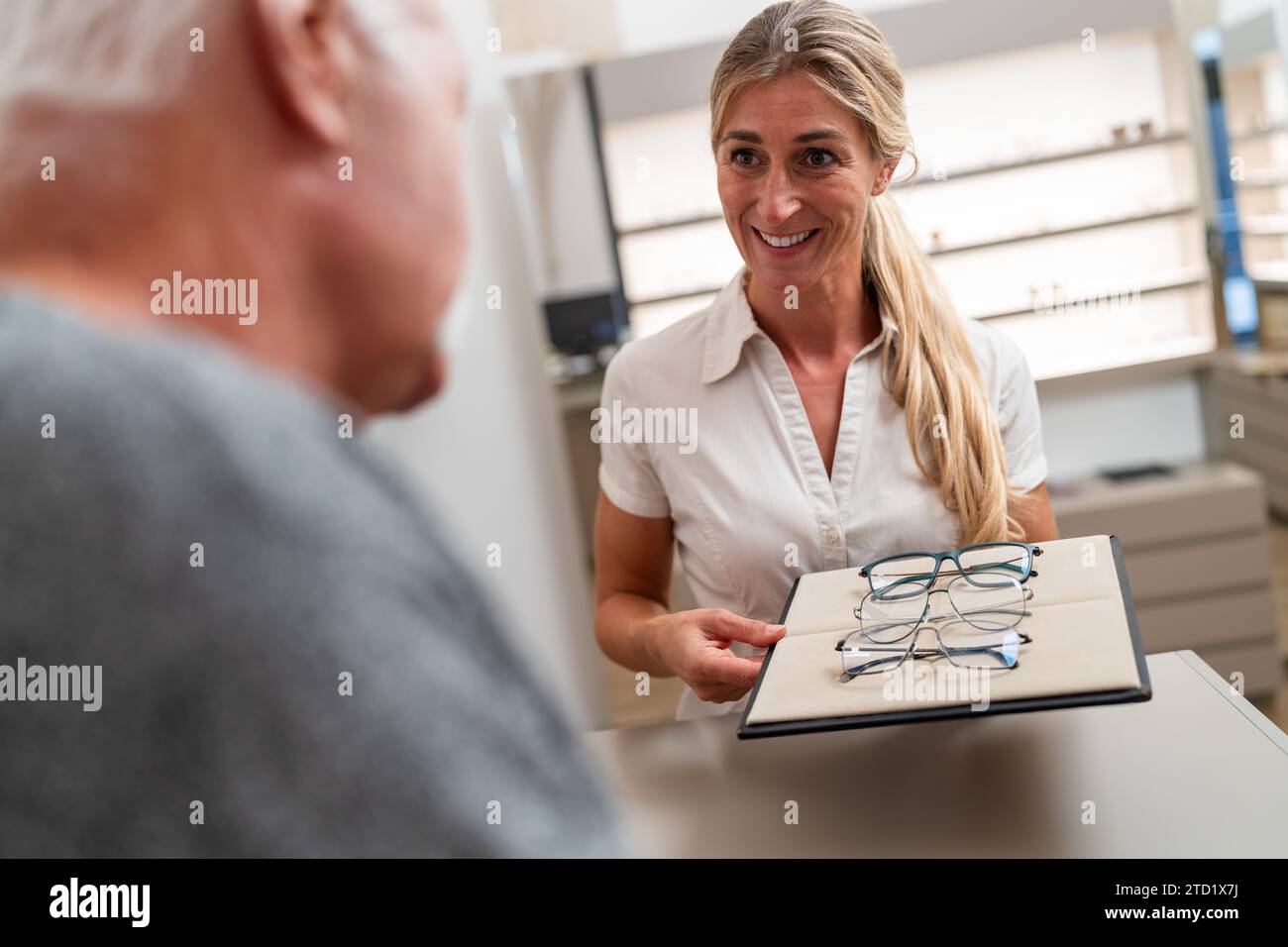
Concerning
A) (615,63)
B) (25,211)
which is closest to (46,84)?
(25,211)

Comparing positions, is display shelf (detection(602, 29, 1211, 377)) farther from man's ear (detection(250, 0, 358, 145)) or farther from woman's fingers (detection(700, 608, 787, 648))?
man's ear (detection(250, 0, 358, 145))

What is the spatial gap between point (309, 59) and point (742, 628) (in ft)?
2.14

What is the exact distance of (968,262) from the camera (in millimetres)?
3232

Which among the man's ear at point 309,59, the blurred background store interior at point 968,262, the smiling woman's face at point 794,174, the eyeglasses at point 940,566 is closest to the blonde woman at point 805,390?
the smiling woman's face at point 794,174

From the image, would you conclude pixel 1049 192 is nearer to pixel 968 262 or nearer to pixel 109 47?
pixel 968 262

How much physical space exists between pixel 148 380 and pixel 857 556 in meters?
0.91

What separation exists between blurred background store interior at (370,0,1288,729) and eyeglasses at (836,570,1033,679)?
1.82 meters

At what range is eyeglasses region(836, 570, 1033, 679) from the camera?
2.34 feet

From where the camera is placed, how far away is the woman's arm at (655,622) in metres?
0.91

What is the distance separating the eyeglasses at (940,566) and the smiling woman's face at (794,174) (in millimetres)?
304

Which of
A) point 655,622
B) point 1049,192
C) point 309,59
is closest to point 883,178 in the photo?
point 655,622

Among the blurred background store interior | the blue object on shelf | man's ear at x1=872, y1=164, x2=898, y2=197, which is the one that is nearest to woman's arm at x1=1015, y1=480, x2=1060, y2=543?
man's ear at x1=872, y1=164, x2=898, y2=197

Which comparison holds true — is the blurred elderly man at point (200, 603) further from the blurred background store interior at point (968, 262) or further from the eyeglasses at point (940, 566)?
the blurred background store interior at point (968, 262)
